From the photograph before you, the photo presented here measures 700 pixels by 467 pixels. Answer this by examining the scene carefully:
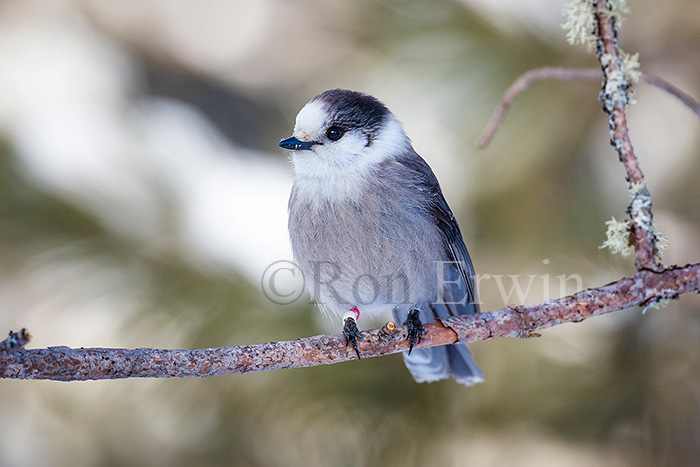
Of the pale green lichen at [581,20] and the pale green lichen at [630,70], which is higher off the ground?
the pale green lichen at [581,20]

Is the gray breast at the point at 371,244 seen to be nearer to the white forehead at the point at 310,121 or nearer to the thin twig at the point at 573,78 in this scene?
the white forehead at the point at 310,121

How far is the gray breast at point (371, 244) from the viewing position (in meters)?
1.18

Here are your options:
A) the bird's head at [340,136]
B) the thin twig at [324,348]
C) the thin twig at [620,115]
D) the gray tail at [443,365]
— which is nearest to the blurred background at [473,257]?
the gray tail at [443,365]

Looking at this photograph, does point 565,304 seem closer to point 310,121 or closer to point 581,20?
point 581,20

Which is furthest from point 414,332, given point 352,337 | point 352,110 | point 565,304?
point 352,110

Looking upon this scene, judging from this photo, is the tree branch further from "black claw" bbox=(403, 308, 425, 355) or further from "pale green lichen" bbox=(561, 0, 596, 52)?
"black claw" bbox=(403, 308, 425, 355)

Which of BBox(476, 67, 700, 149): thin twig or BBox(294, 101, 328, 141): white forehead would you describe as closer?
BBox(476, 67, 700, 149): thin twig

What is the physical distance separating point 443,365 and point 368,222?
40 centimetres

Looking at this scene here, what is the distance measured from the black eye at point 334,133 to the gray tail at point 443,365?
0.49 metres

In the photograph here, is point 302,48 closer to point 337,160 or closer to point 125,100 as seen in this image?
point 125,100

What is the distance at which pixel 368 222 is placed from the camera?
1.18m

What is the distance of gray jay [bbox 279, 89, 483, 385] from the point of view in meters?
1.18

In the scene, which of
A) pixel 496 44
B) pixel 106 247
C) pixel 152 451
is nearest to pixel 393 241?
pixel 496 44

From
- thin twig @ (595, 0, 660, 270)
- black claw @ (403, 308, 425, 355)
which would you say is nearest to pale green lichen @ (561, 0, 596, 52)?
thin twig @ (595, 0, 660, 270)
